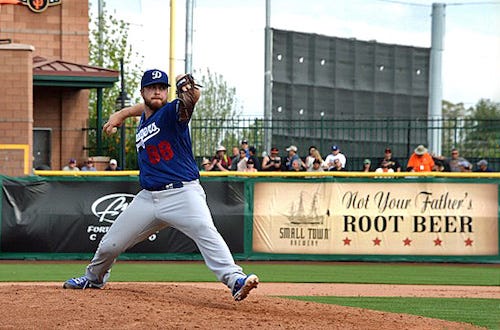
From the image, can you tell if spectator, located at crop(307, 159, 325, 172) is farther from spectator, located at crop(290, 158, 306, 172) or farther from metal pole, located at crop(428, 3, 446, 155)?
metal pole, located at crop(428, 3, 446, 155)

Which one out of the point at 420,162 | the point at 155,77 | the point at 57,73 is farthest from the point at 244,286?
the point at 57,73

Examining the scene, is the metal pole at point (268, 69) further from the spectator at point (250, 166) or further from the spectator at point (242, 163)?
the spectator at point (250, 166)

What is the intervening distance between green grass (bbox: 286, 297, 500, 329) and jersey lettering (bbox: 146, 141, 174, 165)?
322 cm

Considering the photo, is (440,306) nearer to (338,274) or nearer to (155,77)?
(155,77)

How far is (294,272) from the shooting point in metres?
16.0

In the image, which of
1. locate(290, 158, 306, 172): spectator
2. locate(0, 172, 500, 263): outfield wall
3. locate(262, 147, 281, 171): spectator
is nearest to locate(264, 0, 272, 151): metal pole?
locate(262, 147, 281, 171): spectator

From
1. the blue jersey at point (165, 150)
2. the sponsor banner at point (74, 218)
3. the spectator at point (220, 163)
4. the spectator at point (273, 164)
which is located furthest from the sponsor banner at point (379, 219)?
the blue jersey at point (165, 150)

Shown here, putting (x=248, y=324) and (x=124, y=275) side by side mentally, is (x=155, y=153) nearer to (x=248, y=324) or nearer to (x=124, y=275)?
(x=248, y=324)

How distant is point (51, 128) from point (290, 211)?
39.9 ft

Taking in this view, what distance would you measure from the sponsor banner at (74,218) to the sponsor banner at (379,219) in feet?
1.99

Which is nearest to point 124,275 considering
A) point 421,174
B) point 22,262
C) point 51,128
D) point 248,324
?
point 22,262

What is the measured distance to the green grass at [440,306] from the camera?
10130 mm

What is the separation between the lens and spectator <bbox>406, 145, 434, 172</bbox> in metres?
21.0

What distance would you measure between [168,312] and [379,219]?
10.5 metres
